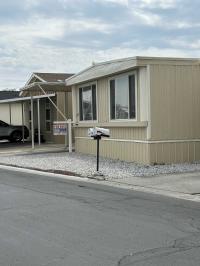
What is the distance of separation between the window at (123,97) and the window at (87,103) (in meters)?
1.81

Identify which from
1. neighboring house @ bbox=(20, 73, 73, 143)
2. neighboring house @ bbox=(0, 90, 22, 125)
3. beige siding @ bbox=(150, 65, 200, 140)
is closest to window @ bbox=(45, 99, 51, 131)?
neighboring house @ bbox=(20, 73, 73, 143)

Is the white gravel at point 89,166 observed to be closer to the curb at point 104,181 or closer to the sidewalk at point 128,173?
the sidewalk at point 128,173

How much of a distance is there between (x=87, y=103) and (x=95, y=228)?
13570mm

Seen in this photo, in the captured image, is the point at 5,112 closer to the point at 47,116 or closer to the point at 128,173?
the point at 47,116

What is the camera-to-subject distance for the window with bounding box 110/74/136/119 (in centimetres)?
1688

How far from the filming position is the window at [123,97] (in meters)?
16.9

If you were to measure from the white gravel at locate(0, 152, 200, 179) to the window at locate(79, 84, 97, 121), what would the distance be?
5.54 ft

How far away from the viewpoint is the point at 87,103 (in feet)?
68.2

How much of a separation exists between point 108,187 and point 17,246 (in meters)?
5.81

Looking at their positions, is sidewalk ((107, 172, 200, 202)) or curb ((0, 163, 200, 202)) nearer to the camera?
curb ((0, 163, 200, 202))

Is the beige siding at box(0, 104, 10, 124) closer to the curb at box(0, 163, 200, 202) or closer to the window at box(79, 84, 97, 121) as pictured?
the window at box(79, 84, 97, 121)

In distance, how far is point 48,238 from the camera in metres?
6.88

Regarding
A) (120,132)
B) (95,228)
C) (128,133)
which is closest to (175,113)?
(128,133)

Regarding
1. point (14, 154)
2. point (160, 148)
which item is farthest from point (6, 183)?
point (14, 154)
